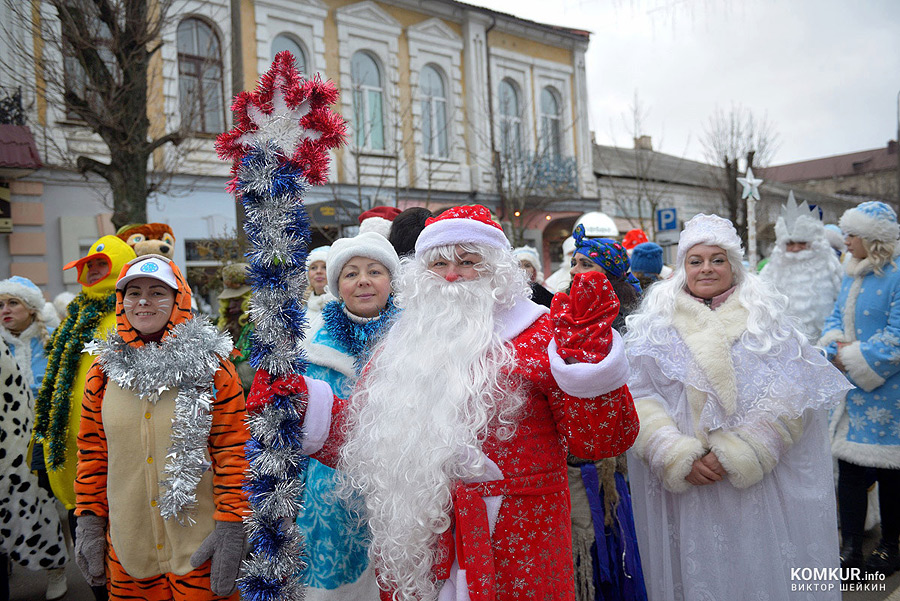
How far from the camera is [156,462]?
273cm

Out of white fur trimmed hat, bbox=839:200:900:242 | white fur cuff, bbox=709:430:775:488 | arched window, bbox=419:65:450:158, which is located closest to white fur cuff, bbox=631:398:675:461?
white fur cuff, bbox=709:430:775:488

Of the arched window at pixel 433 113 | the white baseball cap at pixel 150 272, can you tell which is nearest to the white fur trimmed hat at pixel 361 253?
the white baseball cap at pixel 150 272

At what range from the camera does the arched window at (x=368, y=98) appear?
50.1ft

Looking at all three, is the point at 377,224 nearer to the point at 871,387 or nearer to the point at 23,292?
the point at 871,387

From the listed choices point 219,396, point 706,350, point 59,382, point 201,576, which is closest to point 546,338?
point 706,350

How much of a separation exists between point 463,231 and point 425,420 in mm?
657

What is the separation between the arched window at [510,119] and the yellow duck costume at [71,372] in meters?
14.0

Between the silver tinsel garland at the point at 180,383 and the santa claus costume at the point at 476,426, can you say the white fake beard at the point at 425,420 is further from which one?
the silver tinsel garland at the point at 180,383

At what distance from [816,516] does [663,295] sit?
123cm

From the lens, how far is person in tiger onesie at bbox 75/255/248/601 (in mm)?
2668

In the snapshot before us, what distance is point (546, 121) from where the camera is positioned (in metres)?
19.5

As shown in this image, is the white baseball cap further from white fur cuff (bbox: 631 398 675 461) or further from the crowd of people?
white fur cuff (bbox: 631 398 675 461)

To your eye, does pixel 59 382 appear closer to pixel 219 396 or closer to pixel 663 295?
pixel 219 396

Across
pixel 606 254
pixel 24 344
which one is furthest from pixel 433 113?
pixel 606 254
